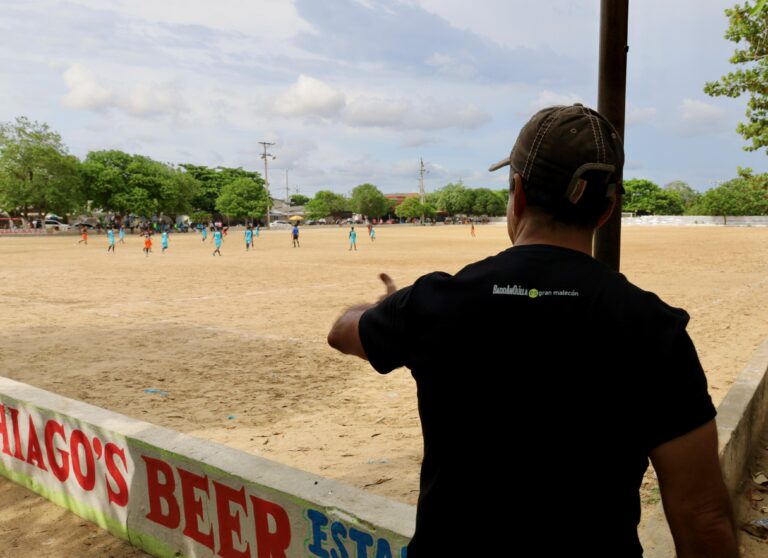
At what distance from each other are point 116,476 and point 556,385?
3.41 meters

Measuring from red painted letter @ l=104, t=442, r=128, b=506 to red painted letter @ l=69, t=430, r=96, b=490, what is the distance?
0.16 m

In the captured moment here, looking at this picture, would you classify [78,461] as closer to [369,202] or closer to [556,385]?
[556,385]

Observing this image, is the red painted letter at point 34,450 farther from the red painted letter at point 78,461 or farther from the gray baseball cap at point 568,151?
the gray baseball cap at point 568,151

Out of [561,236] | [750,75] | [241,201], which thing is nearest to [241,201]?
[241,201]

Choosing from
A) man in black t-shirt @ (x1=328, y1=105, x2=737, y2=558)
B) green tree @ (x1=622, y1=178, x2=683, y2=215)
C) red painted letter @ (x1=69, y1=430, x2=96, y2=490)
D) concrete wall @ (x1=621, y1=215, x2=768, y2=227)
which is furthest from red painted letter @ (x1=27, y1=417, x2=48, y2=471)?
green tree @ (x1=622, y1=178, x2=683, y2=215)

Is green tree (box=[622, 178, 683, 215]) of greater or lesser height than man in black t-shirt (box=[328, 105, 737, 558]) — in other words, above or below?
above

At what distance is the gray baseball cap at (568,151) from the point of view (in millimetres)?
1309

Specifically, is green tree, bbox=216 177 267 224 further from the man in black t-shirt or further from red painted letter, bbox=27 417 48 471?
the man in black t-shirt

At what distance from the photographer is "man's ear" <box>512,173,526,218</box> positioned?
1.40 meters

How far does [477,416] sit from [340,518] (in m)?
1.63

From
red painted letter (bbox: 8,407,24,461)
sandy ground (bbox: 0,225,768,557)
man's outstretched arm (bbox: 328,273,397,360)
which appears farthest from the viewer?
sandy ground (bbox: 0,225,768,557)

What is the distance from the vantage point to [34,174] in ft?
200

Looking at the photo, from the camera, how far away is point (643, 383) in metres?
1.19

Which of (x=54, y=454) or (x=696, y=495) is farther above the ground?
(x=696, y=495)
